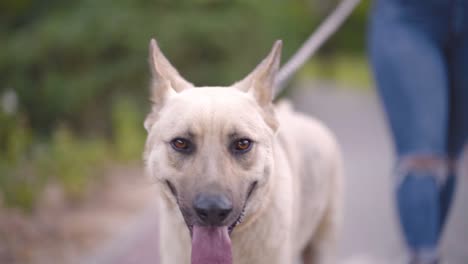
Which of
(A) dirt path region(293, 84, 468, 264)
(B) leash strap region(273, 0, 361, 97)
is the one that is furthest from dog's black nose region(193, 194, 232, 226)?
(A) dirt path region(293, 84, 468, 264)

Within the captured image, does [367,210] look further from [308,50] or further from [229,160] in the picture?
[229,160]

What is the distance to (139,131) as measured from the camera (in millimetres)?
8820

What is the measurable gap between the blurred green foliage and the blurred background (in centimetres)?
1

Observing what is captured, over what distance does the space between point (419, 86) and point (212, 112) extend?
1.55 metres

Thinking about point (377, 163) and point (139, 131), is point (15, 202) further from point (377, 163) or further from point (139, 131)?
point (377, 163)

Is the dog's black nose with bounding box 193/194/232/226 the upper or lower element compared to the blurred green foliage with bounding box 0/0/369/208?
A: lower

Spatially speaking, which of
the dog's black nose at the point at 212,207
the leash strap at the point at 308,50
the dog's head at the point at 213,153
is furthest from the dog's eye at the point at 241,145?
the leash strap at the point at 308,50

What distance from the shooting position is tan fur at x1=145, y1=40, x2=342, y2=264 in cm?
308

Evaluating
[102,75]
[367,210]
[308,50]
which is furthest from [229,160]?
[102,75]

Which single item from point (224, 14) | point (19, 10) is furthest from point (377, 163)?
point (19, 10)

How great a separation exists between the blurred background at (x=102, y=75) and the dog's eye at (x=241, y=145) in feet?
11.5

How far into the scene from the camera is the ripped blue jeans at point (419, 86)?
13.4 ft

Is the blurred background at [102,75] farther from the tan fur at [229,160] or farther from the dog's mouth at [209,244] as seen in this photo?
the dog's mouth at [209,244]

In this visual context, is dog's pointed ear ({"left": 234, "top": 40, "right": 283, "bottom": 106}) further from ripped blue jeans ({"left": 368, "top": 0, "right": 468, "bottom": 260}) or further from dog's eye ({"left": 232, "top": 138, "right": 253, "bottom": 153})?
ripped blue jeans ({"left": 368, "top": 0, "right": 468, "bottom": 260})
